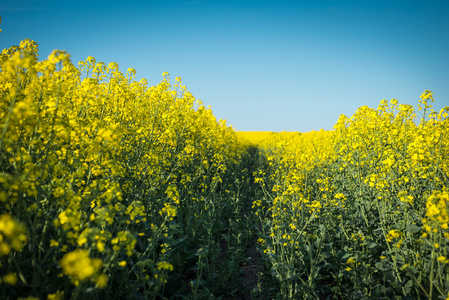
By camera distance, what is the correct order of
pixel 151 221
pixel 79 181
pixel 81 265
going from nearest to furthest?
pixel 81 265 < pixel 79 181 < pixel 151 221

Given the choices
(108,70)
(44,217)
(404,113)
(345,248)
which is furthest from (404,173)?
(108,70)

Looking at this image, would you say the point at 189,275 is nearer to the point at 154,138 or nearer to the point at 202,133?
the point at 154,138

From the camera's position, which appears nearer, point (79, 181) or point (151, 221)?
point (79, 181)

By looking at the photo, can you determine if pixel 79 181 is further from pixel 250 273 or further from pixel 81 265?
pixel 250 273

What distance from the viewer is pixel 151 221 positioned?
3.45 meters

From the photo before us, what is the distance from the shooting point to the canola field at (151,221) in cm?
177

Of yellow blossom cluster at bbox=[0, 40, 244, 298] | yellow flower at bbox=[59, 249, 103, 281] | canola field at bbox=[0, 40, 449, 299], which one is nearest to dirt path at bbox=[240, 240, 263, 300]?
canola field at bbox=[0, 40, 449, 299]

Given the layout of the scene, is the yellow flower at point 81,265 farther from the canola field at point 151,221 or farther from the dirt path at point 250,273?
the dirt path at point 250,273

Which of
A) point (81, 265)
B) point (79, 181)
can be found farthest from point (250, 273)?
point (81, 265)

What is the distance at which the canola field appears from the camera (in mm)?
1771

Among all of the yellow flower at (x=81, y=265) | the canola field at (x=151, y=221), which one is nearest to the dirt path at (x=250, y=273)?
the canola field at (x=151, y=221)

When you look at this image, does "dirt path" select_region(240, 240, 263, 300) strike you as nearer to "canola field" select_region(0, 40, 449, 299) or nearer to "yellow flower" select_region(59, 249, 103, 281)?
"canola field" select_region(0, 40, 449, 299)

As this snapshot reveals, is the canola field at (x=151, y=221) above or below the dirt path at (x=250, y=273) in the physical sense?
above

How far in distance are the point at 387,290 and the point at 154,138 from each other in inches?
174
